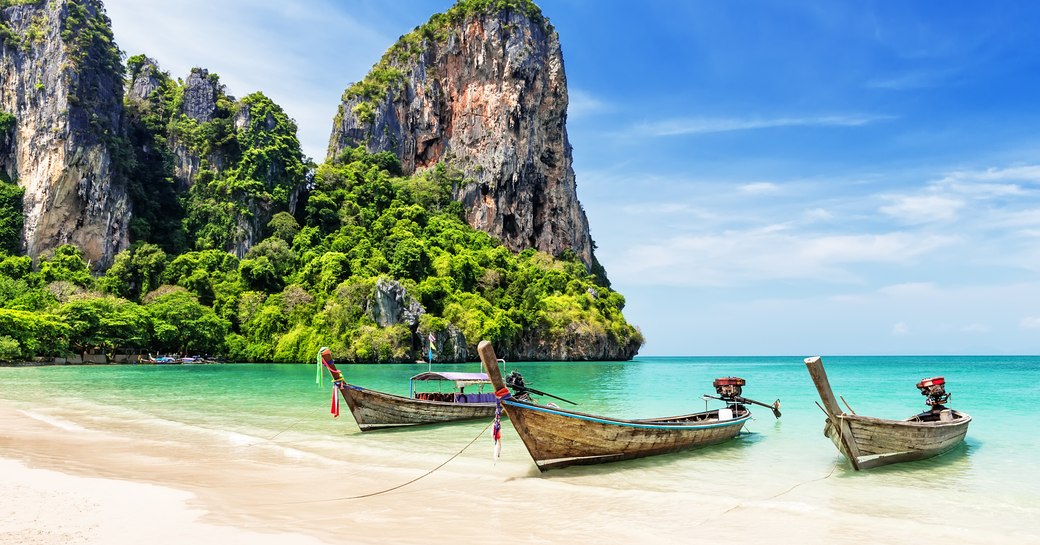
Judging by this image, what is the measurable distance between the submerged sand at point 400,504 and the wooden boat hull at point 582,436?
349 mm

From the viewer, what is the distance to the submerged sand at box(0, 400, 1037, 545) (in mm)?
7273

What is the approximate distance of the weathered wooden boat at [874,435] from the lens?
37.2 feet

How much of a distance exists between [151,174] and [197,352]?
30.5 meters

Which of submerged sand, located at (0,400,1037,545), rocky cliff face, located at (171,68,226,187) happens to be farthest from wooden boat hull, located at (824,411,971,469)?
rocky cliff face, located at (171,68,226,187)

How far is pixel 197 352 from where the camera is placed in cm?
5809

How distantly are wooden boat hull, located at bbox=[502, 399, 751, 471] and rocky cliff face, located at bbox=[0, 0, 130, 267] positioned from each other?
231 feet

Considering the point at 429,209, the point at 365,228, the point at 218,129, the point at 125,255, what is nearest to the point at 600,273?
the point at 429,209

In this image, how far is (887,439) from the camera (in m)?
12.1

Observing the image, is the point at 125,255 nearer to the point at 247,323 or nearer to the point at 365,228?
the point at 247,323

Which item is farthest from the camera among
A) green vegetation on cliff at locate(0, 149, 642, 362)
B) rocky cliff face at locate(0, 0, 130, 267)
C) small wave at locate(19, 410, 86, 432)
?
rocky cliff face at locate(0, 0, 130, 267)

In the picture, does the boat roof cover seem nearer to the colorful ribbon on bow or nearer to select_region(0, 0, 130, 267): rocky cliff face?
→ the colorful ribbon on bow

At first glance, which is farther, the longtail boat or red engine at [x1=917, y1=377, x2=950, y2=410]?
red engine at [x1=917, y1=377, x2=950, y2=410]

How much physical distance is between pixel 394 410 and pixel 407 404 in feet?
1.35

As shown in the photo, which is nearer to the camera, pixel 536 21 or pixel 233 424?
pixel 233 424
